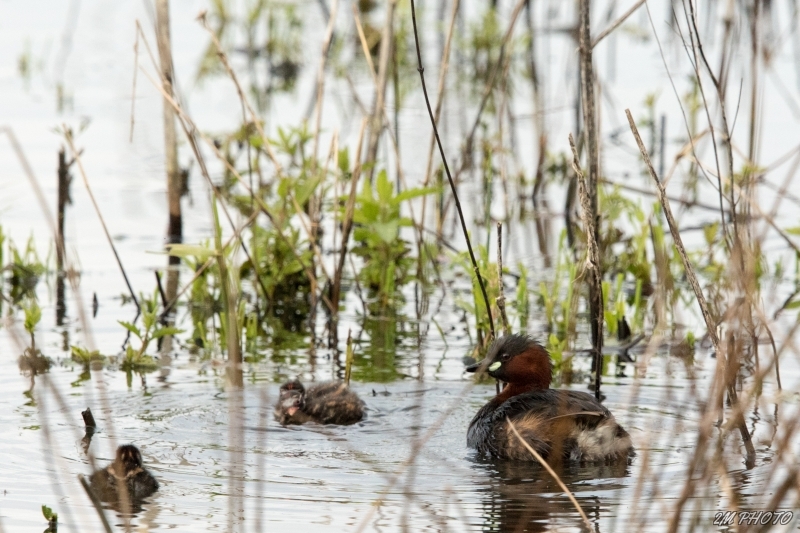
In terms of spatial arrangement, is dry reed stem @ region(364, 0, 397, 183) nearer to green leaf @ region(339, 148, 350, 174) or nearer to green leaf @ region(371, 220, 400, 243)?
green leaf @ region(339, 148, 350, 174)

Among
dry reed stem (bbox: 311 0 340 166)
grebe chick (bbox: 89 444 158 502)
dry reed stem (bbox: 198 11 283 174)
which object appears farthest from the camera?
dry reed stem (bbox: 311 0 340 166)

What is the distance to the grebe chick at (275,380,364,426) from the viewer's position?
5727 mm

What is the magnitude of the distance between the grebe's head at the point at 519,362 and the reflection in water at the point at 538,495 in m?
0.58

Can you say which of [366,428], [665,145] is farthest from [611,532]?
[665,145]

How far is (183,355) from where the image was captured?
6.67m

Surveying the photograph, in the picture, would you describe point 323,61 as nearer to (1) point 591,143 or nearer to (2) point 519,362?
(1) point 591,143

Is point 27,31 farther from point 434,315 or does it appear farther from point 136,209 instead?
point 434,315

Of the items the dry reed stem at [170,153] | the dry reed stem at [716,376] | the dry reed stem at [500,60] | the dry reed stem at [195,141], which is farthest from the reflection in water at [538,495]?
the dry reed stem at [170,153]

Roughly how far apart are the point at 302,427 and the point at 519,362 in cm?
100

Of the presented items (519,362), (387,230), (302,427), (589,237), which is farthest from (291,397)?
(589,237)

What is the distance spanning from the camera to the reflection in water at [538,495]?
14.4 feet

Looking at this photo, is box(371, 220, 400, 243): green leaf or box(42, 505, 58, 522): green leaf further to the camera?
box(371, 220, 400, 243): green leaf

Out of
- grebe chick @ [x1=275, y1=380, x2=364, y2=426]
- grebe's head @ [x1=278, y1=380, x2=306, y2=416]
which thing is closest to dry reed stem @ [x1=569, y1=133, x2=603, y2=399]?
grebe chick @ [x1=275, y1=380, x2=364, y2=426]

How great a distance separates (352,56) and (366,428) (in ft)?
28.6
